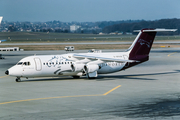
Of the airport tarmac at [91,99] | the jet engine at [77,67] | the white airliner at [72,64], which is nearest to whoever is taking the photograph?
the airport tarmac at [91,99]

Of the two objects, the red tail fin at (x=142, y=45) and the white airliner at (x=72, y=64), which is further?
the red tail fin at (x=142, y=45)

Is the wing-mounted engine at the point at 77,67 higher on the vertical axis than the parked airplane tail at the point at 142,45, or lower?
lower

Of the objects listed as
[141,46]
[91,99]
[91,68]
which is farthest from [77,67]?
[91,99]

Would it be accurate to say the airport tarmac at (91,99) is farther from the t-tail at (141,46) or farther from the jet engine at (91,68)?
the t-tail at (141,46)

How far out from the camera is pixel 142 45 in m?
42.1

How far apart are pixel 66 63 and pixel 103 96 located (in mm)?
11564

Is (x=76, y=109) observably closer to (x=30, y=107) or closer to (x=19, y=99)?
(x=30, y=107)

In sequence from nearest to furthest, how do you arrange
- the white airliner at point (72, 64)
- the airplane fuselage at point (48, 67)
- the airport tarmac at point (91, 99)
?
the airport tarmac at point (91, 99) < the airplane fuselage at point (48, 67) < the white airliner at point (72, 64)

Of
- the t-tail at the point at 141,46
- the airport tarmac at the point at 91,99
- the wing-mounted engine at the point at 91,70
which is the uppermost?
the t-tail at the point at 141,46

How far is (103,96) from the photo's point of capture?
89.6 feet

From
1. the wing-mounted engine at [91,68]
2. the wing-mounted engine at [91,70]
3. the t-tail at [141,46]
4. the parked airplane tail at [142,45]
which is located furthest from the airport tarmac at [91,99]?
the parked airplane tail at [142,45]

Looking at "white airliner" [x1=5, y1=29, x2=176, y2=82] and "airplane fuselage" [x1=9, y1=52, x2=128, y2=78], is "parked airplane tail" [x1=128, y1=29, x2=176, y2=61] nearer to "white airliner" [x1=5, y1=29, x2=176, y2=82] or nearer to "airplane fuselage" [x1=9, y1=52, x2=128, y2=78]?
"white airliner" [x1=5, y1=29, x2=176, y2=82]

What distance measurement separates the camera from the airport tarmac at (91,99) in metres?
20.3

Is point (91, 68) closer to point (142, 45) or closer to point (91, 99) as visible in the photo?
point (142, 45)
